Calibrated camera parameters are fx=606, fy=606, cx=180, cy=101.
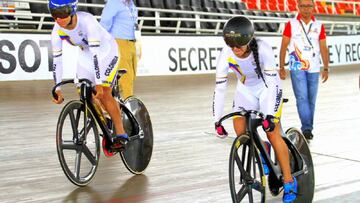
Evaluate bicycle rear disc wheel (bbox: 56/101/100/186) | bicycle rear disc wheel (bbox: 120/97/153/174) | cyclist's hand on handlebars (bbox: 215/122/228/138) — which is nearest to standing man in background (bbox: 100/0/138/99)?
bicycle rear disc wheel (bbox: 120/97/153/174)

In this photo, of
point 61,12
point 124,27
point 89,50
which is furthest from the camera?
point 124,27

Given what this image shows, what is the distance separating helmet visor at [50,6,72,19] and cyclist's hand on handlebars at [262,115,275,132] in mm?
1526

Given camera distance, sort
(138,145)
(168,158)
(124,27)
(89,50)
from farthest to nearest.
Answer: (124,27)
(168,158)
(138,145)
(89,50)

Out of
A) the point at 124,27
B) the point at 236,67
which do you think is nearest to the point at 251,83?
→ the point at 236,67

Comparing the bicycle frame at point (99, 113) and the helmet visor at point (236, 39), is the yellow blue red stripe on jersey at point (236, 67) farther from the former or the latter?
the bicycle frame at point (99, 113)

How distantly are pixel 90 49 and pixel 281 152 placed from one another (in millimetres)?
1561

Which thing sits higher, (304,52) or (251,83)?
(251,83)

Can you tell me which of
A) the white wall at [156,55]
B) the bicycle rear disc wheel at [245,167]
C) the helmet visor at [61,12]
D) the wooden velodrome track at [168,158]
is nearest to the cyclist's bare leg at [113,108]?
the wooden velodrome track at [168,158]

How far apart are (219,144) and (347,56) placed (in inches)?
611

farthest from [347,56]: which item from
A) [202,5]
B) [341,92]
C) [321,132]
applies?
[321,132]

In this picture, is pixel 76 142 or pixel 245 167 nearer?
pixel 245 167

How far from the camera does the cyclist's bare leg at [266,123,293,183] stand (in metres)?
3.58

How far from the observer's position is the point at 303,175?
12.5 feet

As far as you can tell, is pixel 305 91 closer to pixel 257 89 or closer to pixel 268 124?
pixel 257 89
